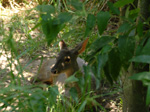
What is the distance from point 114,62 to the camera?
1.55 meters

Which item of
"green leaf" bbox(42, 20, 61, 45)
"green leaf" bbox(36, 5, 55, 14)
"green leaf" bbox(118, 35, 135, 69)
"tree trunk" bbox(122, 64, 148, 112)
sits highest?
"green leaf" bbox(36, 5, 55, 14)

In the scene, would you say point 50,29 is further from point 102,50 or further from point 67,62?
point 67,62

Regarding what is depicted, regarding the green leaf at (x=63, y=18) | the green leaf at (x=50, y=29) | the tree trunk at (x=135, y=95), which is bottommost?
the tree trunk at (x=135, y=95)

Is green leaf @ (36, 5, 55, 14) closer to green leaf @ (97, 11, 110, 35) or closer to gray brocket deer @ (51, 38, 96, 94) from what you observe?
green leaf @ (97, 11, 110, 35)

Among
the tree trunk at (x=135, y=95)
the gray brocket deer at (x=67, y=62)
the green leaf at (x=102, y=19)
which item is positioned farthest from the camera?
the gray brocket deer at (x=67, y=62)

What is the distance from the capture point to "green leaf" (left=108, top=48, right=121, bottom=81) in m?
1.53

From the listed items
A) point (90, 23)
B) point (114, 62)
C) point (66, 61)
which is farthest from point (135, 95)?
point (66, 61)

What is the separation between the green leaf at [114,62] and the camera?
153 cm

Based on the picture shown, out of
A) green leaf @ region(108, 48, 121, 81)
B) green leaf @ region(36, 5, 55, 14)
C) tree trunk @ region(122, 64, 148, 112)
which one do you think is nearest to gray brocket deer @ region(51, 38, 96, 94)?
tree trunk @ region(122, 64, 148, 112)

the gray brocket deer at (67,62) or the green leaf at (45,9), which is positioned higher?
the green leaf at (45,9)

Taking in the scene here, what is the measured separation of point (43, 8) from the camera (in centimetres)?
143

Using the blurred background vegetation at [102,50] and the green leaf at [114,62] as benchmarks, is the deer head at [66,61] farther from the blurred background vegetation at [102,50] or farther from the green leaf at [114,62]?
the green leaf at [114,62]

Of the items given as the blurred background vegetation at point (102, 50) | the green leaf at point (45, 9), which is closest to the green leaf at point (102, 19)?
the blurred background vegetation at point (102, 50)

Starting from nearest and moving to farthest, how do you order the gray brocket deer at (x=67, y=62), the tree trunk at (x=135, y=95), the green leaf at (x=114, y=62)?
the green leaf at (x=114, y=62) → the tree trunk at (x=135, y=95) → the gray brocket deer at (x=67, y=62)
